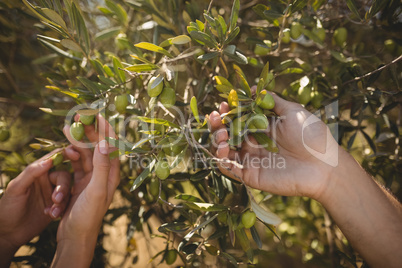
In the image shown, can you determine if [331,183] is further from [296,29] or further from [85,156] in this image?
[85,156]

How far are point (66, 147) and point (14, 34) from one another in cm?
81

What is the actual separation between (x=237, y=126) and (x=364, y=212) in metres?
0.70

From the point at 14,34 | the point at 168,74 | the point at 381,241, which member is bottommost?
the point at 381,241

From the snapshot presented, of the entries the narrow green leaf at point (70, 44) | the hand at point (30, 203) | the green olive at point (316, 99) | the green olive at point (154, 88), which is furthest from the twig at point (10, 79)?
the green olive at point (316, 99)

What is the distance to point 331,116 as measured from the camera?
53.6 inches

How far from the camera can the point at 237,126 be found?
101 centimetres

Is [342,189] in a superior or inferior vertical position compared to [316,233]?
superior

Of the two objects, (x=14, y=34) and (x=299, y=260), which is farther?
(x=299, y=260)

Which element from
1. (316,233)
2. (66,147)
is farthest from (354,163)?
(66,147)

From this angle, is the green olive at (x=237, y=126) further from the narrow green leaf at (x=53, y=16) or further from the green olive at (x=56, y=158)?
the green olive at (x=56, y=158)

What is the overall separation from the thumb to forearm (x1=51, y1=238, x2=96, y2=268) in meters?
0.28

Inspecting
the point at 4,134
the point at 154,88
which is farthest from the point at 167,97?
the point at 4,134

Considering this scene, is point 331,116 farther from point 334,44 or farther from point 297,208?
point 297,208

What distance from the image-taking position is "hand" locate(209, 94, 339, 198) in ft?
3.79
